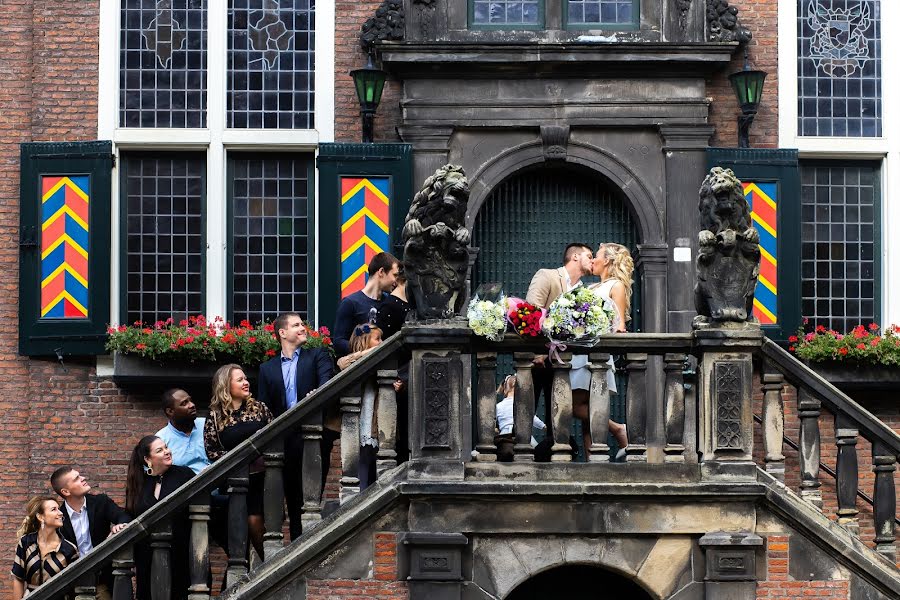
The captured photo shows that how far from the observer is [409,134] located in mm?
15469

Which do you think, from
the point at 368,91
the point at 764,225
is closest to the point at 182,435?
the point at 368,91

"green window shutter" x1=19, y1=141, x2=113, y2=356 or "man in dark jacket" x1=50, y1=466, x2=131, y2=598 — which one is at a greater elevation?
"green window shutter" x1=19, y1=141, x2=113, y2=356

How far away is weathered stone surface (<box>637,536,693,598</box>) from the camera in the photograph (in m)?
12.0

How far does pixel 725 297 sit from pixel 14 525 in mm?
6248

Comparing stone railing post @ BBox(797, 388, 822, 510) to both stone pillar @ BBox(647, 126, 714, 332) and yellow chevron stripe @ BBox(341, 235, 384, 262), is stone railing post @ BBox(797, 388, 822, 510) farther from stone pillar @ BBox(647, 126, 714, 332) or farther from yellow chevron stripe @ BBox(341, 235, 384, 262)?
yellow chevron stripe @ BBox(341, 235, 384, 262)

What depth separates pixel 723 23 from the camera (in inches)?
614

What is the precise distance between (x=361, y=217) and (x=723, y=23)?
331 centimetres

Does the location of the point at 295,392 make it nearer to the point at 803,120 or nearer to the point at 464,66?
the point at 464,66

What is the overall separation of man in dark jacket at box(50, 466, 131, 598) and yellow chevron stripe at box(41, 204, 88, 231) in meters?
3.33

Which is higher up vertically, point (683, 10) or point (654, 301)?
point (683, 10)

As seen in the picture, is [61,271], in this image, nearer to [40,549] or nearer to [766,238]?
[40,549]

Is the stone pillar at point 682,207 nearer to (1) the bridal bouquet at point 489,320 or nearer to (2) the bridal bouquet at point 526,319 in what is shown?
(2) the bridal bouquet at point 526,319

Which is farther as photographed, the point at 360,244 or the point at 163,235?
the point at 163,235

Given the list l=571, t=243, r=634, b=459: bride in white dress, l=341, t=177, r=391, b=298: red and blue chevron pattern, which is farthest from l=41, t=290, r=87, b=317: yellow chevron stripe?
l=571, t=243, r=634, b=459: bride in white dress
